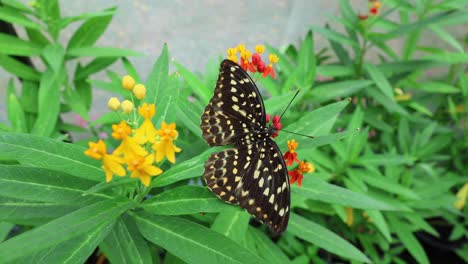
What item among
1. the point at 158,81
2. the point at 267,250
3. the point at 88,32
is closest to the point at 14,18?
the point at 88,32

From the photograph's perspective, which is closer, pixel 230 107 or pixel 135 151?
pixel 135 151

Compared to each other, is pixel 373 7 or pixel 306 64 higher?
pixel 373 7

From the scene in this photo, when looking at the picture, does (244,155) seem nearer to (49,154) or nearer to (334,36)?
(49,154)

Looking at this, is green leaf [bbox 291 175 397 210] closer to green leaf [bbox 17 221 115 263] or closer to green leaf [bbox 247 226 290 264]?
green leaf [bbox 247 226 290 264]

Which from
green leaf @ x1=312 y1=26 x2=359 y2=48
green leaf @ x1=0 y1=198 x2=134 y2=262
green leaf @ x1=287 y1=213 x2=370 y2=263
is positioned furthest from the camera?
green leaf @ x1=312 y1=26 x2=359 y2=48

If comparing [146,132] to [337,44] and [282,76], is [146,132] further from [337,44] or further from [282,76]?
[337,44]

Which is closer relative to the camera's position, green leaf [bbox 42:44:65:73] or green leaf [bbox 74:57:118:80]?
green leaf [bbox 42:44:65:73]

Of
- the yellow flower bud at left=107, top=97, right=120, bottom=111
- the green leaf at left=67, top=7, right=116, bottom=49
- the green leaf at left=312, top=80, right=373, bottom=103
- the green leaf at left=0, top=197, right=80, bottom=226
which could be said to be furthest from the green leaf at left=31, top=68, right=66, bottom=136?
the green leaf at left=312, top=80, right=373, bottom=103
